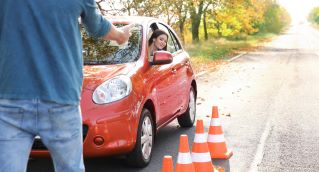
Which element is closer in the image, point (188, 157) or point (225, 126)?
point (188, 157)

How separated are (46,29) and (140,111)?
3486 mm

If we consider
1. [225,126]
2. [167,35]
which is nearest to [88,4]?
[167,35]

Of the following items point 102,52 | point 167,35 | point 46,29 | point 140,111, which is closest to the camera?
point 46,29

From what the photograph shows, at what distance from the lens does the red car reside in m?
5.74

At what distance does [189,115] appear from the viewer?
340 inches

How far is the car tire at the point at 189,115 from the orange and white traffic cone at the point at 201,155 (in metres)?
2.50

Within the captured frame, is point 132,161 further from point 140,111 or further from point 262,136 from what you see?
point 262,136

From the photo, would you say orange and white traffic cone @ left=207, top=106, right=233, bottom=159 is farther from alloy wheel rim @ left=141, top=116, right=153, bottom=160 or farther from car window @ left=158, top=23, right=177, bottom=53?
car window @ left=158, top=23, right=177, bottom=53

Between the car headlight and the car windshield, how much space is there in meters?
0.65

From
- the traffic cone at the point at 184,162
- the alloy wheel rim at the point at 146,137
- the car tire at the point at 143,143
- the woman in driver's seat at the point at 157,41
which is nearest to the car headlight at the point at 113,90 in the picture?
the car tire at the point at 143,143

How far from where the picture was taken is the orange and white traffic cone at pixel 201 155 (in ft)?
19.4

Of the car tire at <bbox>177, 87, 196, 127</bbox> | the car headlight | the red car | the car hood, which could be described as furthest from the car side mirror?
the car tire at <bbox>177, 87, 196, 127</bbox>

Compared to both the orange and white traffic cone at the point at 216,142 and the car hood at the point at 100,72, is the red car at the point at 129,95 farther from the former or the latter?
the orange and white traffic cone at the point at 216,142

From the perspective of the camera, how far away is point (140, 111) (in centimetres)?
615
